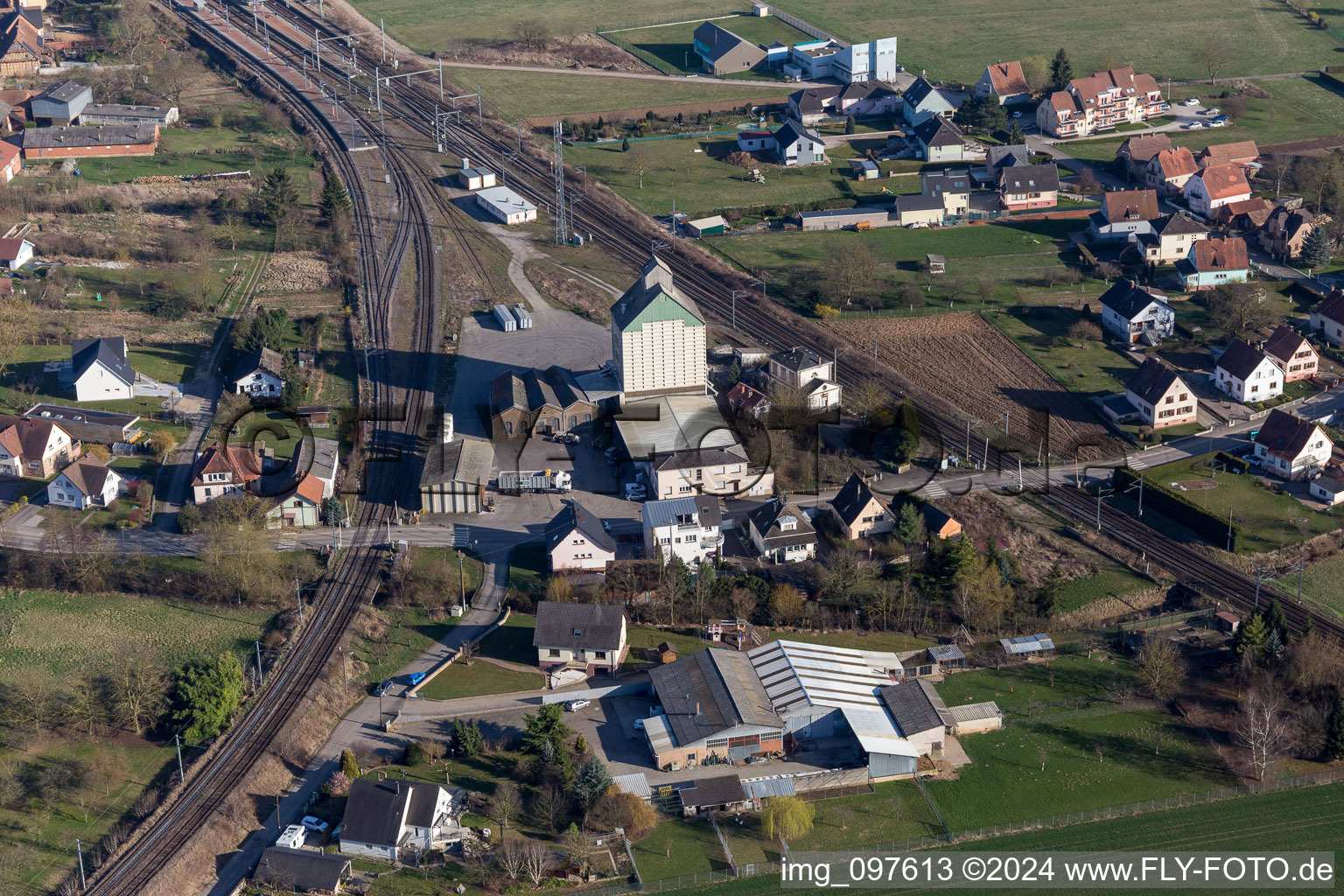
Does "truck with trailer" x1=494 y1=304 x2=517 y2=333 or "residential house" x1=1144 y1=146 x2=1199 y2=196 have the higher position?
"residential house" x1=1144 y1=146 x2=1199 y2=196

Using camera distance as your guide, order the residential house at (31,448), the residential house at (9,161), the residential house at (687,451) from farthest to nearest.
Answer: the residential house at (9,161) → the residential house at (31,448) → the residential house at (687,451)

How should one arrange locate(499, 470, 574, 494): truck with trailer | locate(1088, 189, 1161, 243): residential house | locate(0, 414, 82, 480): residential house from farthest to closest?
locate(1088, 189, 1161, 243): residential house, locate(499, 470, 574, 494): truck with trailer, locate(0, 414, 82, 480): residential house

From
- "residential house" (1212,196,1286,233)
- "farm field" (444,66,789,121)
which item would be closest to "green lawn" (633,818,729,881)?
"residential house" (1212,196,1286,233)

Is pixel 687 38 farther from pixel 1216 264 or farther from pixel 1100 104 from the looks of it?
pixel 1216 264

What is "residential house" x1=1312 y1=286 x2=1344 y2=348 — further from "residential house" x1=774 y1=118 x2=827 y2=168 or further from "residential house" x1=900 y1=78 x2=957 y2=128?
"residential house" x1=900 y1=78 x2=957 y2=128

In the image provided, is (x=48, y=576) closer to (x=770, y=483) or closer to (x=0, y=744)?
(x=0, y=744)

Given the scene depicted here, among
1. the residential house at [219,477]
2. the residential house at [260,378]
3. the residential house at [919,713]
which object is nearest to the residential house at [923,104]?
the residential house at [260,378]

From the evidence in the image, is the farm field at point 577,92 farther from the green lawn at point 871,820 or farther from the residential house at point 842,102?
the green lawn at point 871,820
